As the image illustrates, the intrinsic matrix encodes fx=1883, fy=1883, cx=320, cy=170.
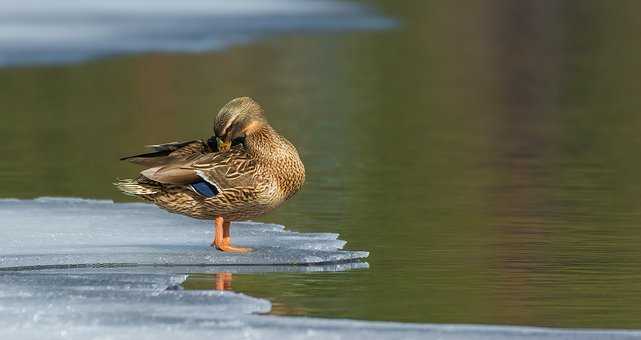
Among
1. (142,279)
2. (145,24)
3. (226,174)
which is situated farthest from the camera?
(145,24)

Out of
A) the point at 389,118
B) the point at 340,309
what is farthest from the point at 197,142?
the point at 389,118

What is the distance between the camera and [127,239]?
10.6 meters

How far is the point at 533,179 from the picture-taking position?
47.0 feet

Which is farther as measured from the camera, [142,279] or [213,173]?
[213,173]

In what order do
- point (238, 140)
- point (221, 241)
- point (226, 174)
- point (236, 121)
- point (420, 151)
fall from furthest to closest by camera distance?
point (420, 151), point (238, 140), point (236, 121), point (221, 241), point (226, 174)

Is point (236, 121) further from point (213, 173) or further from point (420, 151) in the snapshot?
point (420, 151)

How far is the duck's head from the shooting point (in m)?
10.2

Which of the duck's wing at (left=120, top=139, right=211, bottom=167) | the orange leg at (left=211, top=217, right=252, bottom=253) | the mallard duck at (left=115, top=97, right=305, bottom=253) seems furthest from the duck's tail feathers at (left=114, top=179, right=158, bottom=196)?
the orange leg at (left=211, top=217, right=252, bottom=253)

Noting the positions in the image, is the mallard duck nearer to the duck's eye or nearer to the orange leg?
the orange leg

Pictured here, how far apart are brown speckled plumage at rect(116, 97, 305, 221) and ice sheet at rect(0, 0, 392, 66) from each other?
17584mm

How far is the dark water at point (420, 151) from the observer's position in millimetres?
9055

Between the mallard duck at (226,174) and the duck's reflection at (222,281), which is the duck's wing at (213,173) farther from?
the duck's reflection at (222,281)

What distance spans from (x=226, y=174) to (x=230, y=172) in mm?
25

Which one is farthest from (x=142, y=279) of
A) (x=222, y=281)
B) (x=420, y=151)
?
(x=420, y=151)
